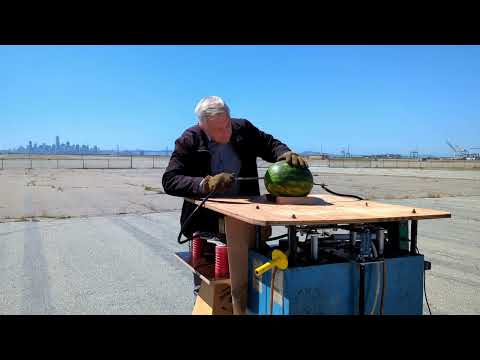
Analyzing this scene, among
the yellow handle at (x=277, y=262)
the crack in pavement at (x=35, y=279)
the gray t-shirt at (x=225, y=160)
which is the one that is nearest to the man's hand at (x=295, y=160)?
the gray t-shirt at (x=225, y=160)

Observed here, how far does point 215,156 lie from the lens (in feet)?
11.3

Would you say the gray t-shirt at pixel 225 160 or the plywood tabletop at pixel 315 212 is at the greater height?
the gray t-shirt at pixel 225 160

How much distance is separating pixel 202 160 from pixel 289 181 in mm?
772

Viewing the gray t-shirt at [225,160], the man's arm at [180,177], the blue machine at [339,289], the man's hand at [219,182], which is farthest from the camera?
the gray t-shirt at [225,160]

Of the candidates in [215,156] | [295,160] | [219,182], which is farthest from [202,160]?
[295,160]

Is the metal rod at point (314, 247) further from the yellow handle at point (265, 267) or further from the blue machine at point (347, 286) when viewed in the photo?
the yellow handle at point (265, 267)

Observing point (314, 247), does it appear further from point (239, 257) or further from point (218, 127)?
point (218, 127)

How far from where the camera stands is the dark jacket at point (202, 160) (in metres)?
3.12

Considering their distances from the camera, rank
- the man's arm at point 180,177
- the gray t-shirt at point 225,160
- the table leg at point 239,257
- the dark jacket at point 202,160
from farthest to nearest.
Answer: the gray t-shirt at point 225,160
the dark jacket at point 202,160
the man's arm at point 180,177
the table leg at point 239,257

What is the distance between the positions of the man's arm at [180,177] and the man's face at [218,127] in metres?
0.20

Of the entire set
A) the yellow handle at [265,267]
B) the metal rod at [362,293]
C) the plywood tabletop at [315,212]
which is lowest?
the metal rod at [362,293]
